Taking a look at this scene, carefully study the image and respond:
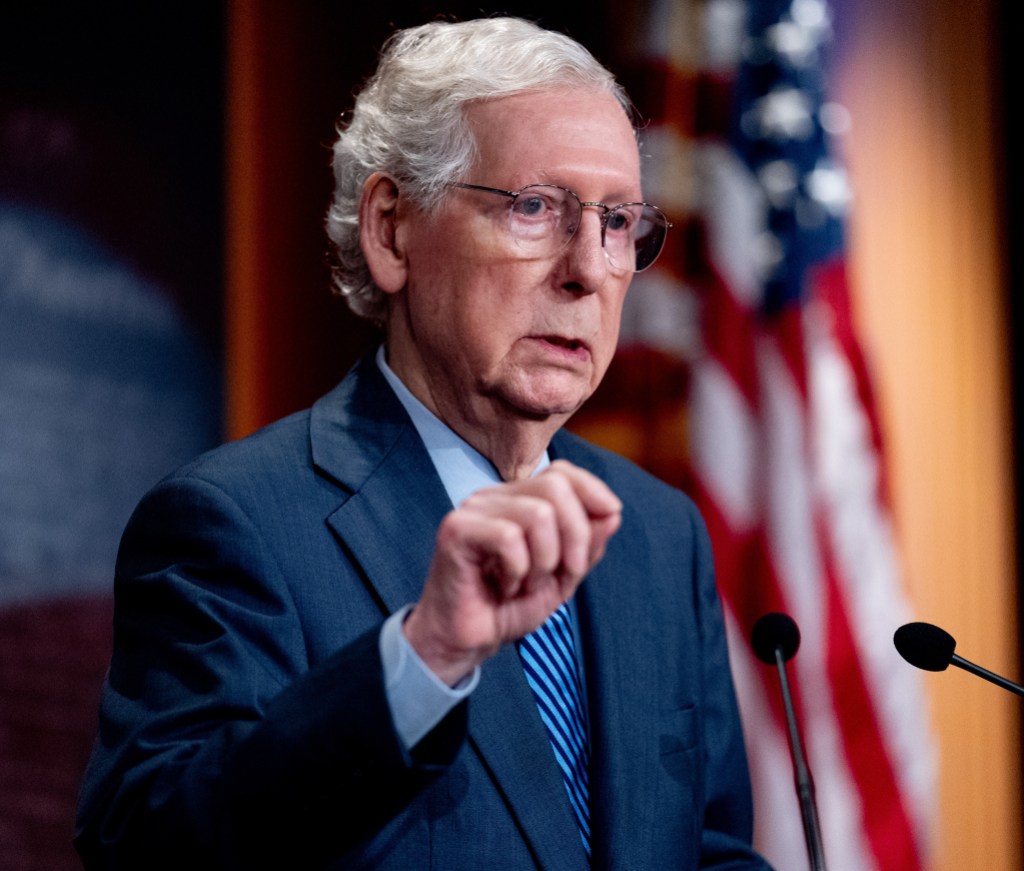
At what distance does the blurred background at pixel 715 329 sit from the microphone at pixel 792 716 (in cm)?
158

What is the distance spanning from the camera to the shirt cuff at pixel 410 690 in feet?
3.17

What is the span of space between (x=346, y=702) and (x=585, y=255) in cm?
69

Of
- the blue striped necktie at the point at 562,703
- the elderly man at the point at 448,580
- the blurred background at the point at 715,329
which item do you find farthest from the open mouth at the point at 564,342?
the blurred background at the point at 715,329

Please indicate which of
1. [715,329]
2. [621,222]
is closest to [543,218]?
[621,222]

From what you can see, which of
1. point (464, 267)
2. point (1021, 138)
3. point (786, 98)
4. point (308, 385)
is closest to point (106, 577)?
point (308, 385)

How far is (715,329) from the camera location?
292 centimetres

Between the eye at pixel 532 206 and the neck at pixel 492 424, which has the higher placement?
the eye at pixel 532 206

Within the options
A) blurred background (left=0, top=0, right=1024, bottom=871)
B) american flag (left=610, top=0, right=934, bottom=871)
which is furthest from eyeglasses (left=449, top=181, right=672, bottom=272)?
american flag (left=610, top=0, right=934, bottom=871)

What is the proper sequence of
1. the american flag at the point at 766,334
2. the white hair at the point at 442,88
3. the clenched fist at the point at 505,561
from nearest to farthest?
the clenched fist at the point at 505,561 → the white hair at the point at 442,88 → the american flag at the point at 766,334

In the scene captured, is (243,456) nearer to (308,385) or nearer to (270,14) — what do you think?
(308,385)

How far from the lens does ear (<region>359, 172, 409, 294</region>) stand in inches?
60.1

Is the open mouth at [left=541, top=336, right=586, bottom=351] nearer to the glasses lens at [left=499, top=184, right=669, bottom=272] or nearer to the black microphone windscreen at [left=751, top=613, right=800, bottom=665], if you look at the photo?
the glasses lens at [left=499, top=184, right=669, bottom=272]

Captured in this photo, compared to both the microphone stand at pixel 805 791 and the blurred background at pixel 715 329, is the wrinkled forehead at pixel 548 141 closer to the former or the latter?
the microphone stand at pixel 805 791

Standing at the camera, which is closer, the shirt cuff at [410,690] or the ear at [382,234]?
the shirt cuff at [410,690]
